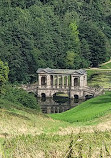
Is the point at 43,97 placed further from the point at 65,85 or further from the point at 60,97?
the point at 65,85

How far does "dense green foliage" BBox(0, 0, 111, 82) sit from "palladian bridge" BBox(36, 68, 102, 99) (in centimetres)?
800

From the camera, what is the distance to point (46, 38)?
129 meters

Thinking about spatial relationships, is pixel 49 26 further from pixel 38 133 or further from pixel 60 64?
pixel 38 133

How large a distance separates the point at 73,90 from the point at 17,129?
60.3 meters

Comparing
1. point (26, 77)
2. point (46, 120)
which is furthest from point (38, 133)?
point (26, 77)

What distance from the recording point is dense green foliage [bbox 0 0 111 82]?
113044 millimetres

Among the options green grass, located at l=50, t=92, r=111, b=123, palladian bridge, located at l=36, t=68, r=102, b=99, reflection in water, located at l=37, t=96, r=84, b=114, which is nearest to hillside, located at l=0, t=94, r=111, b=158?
green grass, located at l=50, t=92, r=111, b=123

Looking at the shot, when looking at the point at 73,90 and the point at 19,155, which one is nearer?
the point at 19,155

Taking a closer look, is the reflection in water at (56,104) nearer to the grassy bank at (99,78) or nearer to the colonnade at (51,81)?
the colonnade at (51,81)

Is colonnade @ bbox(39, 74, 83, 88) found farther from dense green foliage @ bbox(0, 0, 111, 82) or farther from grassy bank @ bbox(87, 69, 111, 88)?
dense green foliage @ bbox(0, 0, 111, 82)

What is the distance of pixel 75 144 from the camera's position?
111ft

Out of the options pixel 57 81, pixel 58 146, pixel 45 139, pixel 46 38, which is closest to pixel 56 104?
pixel 57 81

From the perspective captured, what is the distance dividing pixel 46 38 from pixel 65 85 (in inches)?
1220

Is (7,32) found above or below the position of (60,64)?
above
